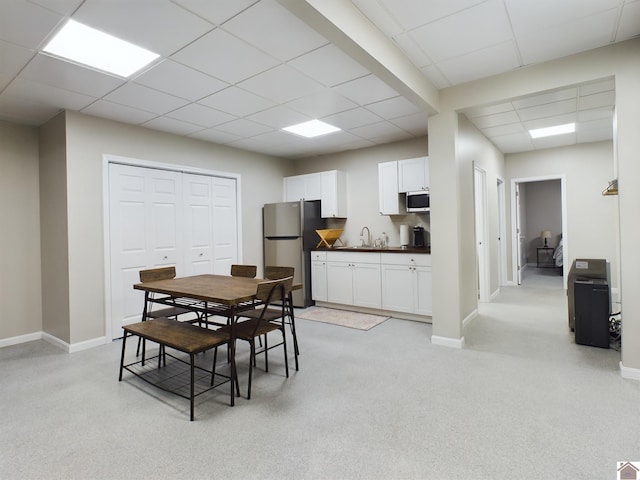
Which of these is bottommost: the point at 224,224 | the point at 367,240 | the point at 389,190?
the point at 367,240

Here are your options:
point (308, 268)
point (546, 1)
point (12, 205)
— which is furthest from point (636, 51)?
point (12, 205)

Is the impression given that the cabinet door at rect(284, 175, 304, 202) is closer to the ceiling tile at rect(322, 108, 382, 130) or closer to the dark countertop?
the dark countertop

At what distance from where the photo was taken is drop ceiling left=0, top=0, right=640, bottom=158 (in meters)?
2.25

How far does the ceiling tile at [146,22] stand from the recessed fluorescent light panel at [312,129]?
2110mm

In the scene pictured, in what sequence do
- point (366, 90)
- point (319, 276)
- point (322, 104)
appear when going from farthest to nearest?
1. point (319, 276)
2. point (322, 104)
3. point (366, 90)

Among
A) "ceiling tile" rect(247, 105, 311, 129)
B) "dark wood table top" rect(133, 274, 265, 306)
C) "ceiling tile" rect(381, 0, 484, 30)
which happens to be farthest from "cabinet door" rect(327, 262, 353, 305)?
"ceiling tile" rect(381, 0, 484, 30)

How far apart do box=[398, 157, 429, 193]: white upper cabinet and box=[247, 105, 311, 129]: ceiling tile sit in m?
1.65

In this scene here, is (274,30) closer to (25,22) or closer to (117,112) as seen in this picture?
(25,22)

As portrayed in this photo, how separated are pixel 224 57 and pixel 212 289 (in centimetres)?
188

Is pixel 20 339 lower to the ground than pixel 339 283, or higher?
lower

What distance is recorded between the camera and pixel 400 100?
371 cm

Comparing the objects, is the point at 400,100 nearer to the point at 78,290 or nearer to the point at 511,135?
the point at 511,135

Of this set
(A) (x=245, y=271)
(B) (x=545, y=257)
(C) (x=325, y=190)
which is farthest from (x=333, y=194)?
Answer: (B) (x=545, y=257)

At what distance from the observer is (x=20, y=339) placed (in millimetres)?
Result: 4082
